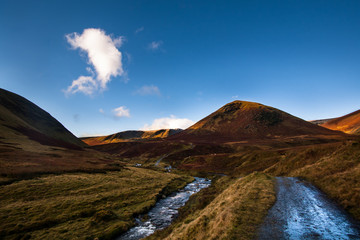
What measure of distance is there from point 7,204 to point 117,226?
16169 millimetres

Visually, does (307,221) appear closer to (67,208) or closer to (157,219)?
(157,219)

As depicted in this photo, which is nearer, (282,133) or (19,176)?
(19,176)

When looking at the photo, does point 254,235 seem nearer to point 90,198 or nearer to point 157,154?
point 90,198

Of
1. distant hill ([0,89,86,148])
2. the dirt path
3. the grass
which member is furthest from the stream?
distant hill ([0,89,86,148])

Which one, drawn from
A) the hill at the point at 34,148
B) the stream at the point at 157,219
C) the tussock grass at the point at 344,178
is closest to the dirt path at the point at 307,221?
the tussock grass at the point at 344,178

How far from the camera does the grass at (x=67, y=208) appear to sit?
18.7 meters

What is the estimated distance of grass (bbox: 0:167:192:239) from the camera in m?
18.7

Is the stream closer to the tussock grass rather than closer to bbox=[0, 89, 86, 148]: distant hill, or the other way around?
the tussock grass

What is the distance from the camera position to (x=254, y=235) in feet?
34.3

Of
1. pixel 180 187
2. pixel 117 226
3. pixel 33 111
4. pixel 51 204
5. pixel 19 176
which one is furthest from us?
pixel 33 111

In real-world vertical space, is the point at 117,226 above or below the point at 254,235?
below

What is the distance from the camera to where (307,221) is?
12.6m

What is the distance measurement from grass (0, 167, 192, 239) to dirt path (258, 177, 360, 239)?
17116 mm

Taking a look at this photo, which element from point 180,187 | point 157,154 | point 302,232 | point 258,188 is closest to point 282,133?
point 157,154
